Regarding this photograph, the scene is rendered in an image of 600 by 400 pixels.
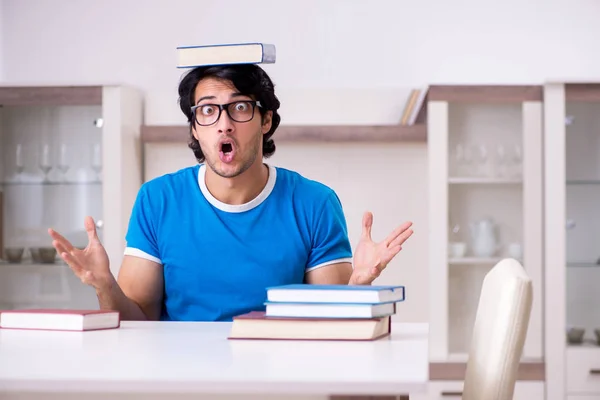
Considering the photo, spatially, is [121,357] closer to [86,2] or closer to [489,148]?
[489,148]

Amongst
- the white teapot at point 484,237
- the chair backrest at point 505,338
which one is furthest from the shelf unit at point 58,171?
the chair backrest at point 505,338

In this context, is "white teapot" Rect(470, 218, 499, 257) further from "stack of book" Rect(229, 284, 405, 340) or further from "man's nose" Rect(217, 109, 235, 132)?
"stack of book" Rect(229, 284, 405, 340)

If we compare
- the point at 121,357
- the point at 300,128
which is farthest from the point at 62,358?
the point at 300,128

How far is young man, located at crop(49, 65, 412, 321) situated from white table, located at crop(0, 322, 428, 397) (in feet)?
1.87

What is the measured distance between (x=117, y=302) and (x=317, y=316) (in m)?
0.70

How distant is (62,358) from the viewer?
1.24 meters

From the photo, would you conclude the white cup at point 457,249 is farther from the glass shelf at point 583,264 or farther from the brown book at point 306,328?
the brown book at point 306,328

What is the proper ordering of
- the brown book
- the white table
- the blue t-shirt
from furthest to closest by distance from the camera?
the blue t-shirt < the brown book < the white table

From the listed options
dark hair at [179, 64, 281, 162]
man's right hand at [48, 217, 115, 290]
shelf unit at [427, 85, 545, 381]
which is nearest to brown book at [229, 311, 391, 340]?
man's right hand at [48, 217, 115, 290]

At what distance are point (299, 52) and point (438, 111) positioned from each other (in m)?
0.77

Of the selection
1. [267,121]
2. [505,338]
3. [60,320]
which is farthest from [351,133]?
[505,338]

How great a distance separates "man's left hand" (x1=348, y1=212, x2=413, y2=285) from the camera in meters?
1.73

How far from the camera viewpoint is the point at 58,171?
3.89 metres

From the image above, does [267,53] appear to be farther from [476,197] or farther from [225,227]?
[476,197]
